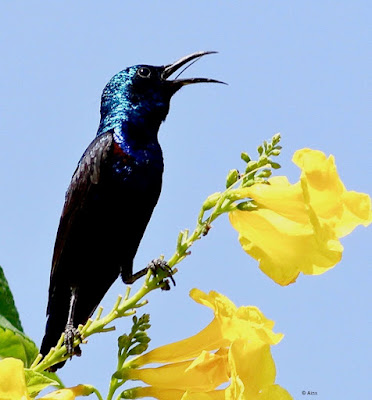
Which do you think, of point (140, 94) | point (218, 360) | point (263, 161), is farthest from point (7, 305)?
point (140, 94)

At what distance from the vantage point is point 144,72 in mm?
5320

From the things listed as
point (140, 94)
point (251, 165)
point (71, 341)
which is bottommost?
point (71, 341)

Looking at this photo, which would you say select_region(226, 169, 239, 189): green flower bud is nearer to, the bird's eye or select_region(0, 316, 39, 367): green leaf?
select_region(0, 316, 39, 367): green leaf

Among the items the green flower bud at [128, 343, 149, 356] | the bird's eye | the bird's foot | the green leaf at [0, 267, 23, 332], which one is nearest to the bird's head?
the bird's eye

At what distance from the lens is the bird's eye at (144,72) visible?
5.30 meters

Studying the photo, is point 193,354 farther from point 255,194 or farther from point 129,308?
point 255,194

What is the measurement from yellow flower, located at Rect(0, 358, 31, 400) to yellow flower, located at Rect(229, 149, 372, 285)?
2.95ft

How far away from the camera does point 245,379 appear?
2.22 metres

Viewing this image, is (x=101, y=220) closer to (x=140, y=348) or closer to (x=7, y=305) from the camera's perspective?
(x=7, y=305)

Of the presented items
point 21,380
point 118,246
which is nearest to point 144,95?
point 118,246

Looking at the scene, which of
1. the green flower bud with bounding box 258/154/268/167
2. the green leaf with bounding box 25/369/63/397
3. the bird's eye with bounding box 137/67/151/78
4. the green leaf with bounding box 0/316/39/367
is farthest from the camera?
the bird's eye with bounding box 137/67/151/78

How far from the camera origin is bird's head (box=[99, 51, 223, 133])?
16.6 feet

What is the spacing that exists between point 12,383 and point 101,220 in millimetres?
2775

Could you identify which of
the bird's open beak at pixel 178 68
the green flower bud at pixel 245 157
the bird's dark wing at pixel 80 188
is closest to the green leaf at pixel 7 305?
the green flower bud at pixel 245 157
